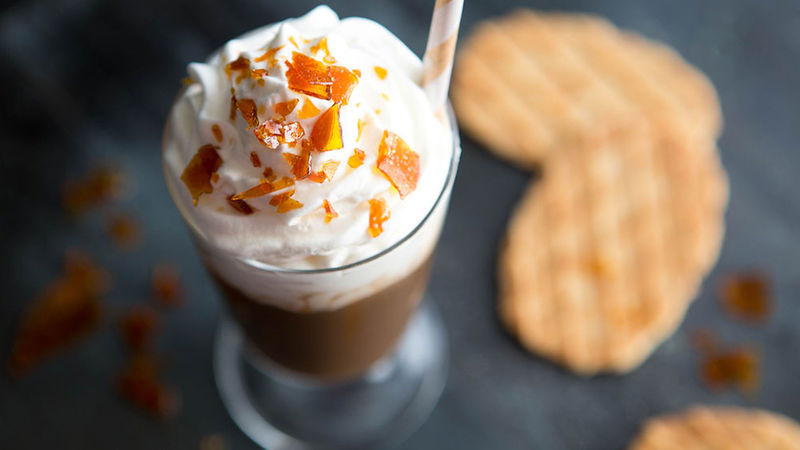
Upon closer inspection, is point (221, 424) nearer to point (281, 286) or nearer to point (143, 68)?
point (281, 286)

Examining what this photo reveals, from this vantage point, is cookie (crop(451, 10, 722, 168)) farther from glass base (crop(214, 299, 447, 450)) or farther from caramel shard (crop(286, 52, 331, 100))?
caramel shard (crop(286, 52, 331, 100))

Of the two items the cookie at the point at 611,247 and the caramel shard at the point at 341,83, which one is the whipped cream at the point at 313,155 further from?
the cookie at the point at 611,247

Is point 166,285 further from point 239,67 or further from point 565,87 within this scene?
point 565,87

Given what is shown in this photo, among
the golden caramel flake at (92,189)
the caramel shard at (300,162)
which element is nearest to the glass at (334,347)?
the caramel shard at (300,162)

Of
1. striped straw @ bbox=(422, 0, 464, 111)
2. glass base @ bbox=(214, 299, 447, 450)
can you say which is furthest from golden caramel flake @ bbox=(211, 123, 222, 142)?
glass base @ bbox=(214, 299, 447, 450)

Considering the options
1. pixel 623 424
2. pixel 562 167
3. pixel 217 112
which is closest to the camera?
pixel 217 112

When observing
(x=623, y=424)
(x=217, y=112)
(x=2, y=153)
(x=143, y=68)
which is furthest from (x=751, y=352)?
(x=2, y=153)

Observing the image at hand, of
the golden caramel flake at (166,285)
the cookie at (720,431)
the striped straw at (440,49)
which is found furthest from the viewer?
the golden caramel flake at (166,285)
